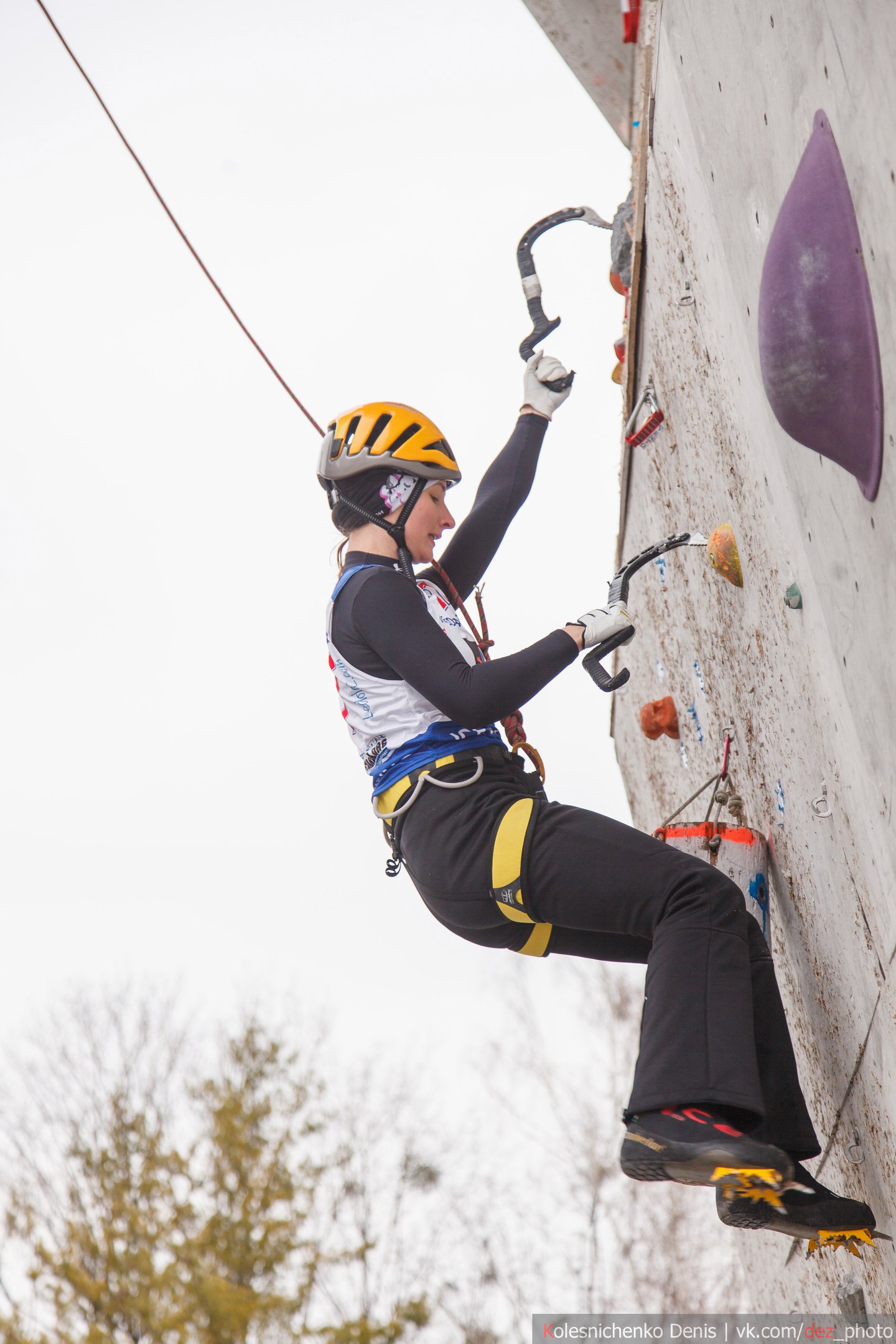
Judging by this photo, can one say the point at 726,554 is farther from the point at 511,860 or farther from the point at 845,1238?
the point at 845,1238

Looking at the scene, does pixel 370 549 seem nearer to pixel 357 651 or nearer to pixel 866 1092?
pixel 357 651

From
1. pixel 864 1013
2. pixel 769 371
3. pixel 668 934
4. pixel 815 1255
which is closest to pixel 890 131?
pixel 769 371

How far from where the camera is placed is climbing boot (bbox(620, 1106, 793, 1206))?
5.70 feet

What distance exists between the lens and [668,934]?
6.58 feet

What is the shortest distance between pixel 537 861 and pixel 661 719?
151 centimetres

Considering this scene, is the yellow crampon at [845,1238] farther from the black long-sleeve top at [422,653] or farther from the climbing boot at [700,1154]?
the black long-sleeve top at [422,653]

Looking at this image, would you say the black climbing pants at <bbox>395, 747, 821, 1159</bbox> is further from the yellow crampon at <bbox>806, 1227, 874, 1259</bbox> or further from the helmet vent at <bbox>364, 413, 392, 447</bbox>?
the helmet vent at <bbox>364, 413, 392, 447</bbox>

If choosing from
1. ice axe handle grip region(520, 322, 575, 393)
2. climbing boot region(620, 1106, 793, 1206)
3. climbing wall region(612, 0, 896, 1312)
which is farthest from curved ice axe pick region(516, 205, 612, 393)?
climbing boot region(620, 1106, 793, 1206)

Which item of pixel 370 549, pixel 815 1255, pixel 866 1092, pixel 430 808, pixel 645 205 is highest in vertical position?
pixel 645 205

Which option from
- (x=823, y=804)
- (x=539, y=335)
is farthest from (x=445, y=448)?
(x=823, y=804)

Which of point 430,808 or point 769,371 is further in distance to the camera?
point 430,808

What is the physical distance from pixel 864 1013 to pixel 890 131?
1490 mm

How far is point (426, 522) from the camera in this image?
2473 millimetres

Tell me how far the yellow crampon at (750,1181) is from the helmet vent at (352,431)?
1.48 metres
